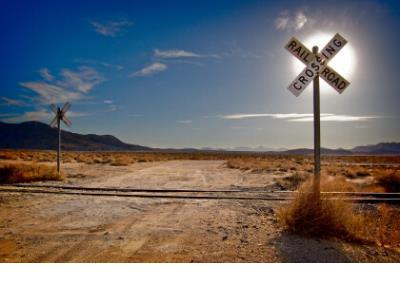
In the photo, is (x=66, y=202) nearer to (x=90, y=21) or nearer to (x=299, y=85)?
(x=90, y=21)

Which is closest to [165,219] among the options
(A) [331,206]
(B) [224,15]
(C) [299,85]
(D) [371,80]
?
(A) [331,206]

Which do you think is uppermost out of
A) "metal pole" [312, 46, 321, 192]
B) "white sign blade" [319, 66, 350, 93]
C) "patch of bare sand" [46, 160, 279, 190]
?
"white sign blade" [319, 66, 350, 93]

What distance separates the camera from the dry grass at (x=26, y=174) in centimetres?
1139

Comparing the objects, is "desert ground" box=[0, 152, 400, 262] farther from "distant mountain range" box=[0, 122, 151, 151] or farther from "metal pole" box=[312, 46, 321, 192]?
"distant mountain range" box=[0, 122, 151, 151]

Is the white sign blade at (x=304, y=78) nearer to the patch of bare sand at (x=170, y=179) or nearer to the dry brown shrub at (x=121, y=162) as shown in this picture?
the patch of bare sand at (x=170, y=179)

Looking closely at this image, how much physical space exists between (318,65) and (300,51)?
0.96ft

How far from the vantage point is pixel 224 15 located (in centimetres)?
581

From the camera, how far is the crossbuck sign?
4172 millimetres

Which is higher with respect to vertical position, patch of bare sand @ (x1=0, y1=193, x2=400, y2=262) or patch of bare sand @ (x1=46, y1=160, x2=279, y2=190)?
patch of bare sand @ (x1=0, y1=193, x2=400, y2=262)

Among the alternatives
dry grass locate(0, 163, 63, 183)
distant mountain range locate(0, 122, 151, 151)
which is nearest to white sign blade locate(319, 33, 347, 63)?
dry grass locate(0, 163, 63, 183)

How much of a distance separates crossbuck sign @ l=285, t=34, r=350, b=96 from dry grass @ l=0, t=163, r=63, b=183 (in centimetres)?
1037

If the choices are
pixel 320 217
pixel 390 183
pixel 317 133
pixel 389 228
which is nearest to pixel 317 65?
pixel 317 133

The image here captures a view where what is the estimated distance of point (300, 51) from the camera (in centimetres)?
438

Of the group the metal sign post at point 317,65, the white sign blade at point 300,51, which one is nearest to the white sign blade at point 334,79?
the metal sign post at point 317,65
